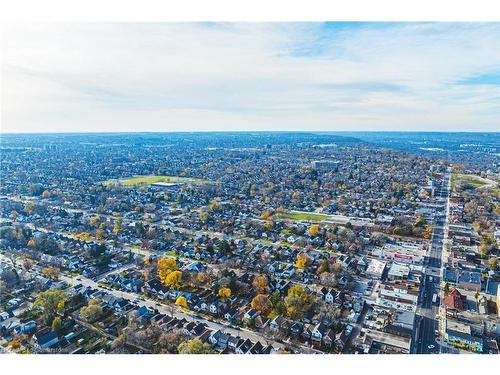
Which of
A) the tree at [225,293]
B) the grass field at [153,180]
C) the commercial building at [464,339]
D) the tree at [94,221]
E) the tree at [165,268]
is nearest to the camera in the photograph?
the commercial building at [464,339]

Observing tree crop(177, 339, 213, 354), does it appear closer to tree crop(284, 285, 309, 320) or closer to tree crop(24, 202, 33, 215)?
tree crop(284, 285, 309, 320)

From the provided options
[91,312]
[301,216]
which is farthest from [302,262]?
[301,216]

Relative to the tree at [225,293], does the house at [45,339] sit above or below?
below

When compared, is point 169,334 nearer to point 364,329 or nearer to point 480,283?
point 364,329

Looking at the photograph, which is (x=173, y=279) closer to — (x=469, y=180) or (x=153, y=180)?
(x=153, y=180)

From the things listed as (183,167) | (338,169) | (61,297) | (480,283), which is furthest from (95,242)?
(338,169)

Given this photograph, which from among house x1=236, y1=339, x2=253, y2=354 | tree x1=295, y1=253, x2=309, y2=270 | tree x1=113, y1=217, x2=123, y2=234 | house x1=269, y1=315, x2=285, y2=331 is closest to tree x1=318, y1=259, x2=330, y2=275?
tree x1=295, y1=253, x2=309, y2=270

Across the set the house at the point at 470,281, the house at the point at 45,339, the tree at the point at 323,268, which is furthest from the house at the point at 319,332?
the house at the point at 45,339

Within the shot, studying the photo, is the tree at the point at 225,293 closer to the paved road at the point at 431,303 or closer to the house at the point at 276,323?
the house at the point at 276,323

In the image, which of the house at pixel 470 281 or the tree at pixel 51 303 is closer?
the tree at pixel 51 303
